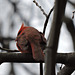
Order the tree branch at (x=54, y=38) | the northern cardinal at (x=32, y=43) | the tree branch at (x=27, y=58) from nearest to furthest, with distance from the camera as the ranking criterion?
the tree branch at (x=54, y=38), the tree branch at (x=27, y=58), the northern cardinal at (x=32, y=43)

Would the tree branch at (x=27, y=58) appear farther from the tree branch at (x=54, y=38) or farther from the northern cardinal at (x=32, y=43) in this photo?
the tree branch at (x=54, y=38)

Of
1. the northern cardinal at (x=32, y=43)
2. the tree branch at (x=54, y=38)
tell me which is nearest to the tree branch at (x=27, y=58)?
the northern cardinal at (x=32, y=43)

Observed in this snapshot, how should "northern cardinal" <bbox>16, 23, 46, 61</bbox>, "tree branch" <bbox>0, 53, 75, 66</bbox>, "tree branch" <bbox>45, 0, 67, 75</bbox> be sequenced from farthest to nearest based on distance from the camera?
1. "northern cardinal" <bbox>16, 23, 46, 61</bbox>
2. "tree branch" <bbox>0, 53, 75, 66</bbox>
3. "tree branch" <bbox>45, 0, 67, 75</bbox>

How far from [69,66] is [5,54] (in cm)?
85

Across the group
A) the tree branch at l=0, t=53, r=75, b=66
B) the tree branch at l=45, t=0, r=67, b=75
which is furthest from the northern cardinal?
the tree branch at l=45, t=0, r=67, b=75

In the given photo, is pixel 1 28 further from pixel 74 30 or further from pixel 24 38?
pixel 74 30

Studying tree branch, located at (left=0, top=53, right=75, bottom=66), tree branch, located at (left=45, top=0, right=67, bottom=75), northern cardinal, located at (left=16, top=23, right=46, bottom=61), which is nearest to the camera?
tree branch, located at (left=45, top=0, right=67, bottom=75)

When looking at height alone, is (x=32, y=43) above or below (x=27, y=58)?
above

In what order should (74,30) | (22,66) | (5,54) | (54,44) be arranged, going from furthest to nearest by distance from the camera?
1. (22,66)
2. (74,30)
3. (5,54)
4. (54,44)

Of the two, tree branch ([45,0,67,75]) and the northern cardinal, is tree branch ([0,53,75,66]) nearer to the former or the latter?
the northern cardinal

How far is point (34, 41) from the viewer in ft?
7.84

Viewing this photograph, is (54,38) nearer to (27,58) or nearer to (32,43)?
(27,58)

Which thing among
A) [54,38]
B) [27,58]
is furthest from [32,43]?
[54,38]

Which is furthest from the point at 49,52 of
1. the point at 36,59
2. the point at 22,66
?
the point at 22,66
